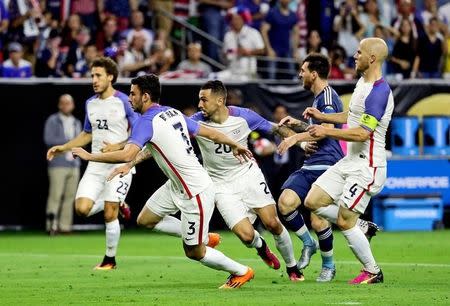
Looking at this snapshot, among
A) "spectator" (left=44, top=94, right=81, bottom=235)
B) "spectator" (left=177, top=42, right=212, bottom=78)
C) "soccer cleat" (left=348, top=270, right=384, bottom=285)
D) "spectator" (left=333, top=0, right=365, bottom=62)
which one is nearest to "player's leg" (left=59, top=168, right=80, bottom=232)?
"spectator" (left=44, top=94, right=81, bottom=235)

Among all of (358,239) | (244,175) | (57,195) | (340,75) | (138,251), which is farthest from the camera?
(340,75)

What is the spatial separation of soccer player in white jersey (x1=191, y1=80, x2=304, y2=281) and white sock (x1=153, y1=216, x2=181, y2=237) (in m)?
0.97

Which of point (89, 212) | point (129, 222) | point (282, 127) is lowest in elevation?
point (129, 222)

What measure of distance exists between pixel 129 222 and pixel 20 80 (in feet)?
11.4

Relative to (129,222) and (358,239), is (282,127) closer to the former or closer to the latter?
(358,239)

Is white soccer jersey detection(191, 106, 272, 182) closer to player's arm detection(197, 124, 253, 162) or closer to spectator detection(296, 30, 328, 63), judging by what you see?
player's arm detection(197, 124, 253, 162)

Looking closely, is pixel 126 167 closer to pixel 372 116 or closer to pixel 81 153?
pixel 81 153

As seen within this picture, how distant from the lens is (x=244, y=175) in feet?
48.5

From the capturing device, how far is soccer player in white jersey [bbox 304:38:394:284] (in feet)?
44.8

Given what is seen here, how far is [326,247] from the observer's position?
14500 millimetres

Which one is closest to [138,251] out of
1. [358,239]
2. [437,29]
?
Answer: [358,239]

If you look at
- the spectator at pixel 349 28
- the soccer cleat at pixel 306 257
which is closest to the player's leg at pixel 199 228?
the soccer cleat at pixel 306 257

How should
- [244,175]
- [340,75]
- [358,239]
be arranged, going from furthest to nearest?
[340,75] → [244,175] → [358,239]

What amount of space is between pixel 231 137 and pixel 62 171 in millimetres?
10215
